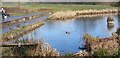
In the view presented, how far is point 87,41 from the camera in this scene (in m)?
10.1

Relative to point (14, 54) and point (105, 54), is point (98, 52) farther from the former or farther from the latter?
point (14, 54)

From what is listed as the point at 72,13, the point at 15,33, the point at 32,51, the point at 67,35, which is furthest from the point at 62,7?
the point at 32,51

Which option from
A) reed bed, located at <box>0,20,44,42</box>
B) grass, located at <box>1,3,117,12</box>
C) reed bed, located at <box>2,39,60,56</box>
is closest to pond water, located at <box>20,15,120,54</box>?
reed bed, located at <box>0,20,44,42</box>

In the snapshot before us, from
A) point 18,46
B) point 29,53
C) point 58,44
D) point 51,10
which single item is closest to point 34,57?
point 29,53

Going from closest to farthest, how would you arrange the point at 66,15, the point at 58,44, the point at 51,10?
the point at 58,44 < the point at 66,15 < the point at 51,10

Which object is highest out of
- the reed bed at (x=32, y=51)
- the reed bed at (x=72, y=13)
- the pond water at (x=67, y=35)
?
the reed bed at (x=32, y=51)

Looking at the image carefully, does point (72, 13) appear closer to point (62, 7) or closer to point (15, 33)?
point (62, 7)

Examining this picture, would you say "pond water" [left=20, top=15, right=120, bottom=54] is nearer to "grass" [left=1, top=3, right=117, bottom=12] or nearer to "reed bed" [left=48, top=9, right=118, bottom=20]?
"reed bed" [left=48, top=9, right=118, bottom=20]

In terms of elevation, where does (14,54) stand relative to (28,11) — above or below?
above

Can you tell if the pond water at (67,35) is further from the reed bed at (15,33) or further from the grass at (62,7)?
the grass at (62,7)

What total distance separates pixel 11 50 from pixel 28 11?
2765 centimetres

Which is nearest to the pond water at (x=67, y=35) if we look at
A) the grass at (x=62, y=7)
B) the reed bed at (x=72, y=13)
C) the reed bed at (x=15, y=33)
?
the reed bed at (x=15, y=33)

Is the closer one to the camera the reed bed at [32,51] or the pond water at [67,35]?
the reed bed at [32,51]

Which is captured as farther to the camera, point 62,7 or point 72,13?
point 62,7
